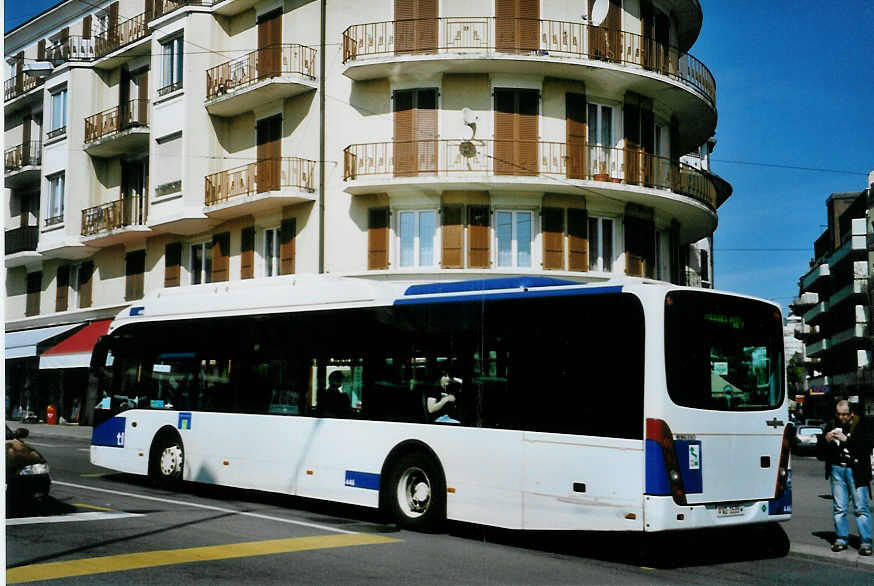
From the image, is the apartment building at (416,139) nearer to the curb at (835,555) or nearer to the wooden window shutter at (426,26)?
the wooden window shutter at (426,26)

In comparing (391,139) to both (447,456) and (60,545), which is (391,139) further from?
(60,545)

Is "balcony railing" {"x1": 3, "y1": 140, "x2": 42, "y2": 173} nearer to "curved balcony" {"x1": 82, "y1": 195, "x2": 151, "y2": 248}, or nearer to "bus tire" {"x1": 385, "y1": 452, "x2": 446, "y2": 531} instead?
"curved balcony" {"x1": 82, "y1": 195, "x2": 151, "y2": 248}

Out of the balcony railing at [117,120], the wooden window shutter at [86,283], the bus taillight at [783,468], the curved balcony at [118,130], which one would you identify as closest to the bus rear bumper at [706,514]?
Answer: the bus taillight at [783,468]

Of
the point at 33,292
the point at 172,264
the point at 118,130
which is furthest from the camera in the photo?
the point at 33,292

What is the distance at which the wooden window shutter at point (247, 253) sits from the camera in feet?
101

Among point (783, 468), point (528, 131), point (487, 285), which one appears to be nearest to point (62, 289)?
point (528, 131)

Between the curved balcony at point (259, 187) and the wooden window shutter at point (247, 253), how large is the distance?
0.66 meters

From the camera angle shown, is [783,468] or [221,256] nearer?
[783,468]

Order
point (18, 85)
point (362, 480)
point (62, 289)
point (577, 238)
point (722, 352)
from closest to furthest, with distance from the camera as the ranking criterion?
point (722, 352) < point (362, 480) < point (577, 238) < point (62, 289) < point (18, 85)

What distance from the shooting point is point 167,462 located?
1568 cm

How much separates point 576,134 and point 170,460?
16002mm

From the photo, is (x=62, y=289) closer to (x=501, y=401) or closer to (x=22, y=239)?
(x=22, y=239)

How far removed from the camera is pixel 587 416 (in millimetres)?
10156

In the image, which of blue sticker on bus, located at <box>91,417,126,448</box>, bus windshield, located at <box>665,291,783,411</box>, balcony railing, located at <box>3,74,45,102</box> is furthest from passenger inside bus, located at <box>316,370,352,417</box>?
balcony railing, located at <box>3,74,45,102</box>
